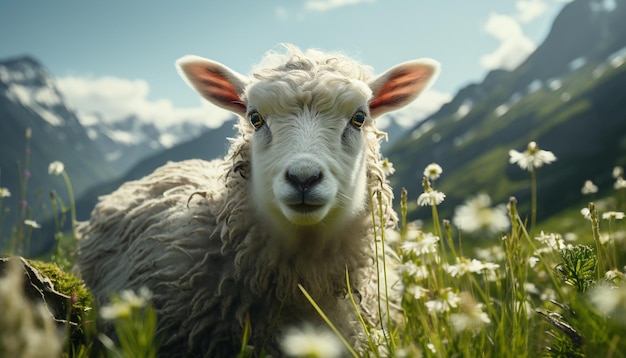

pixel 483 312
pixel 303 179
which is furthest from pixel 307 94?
pixel 483 312

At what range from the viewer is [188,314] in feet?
13.7

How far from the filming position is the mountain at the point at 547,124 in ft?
287

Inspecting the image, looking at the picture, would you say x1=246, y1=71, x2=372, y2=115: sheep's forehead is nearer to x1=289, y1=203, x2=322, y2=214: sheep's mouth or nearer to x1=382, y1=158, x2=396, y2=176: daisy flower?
x1=382, y1=158, x2=396, y2=176: daisy flower

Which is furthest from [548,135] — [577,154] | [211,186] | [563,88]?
[211,186]

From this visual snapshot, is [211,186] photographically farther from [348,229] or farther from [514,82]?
[514,82]

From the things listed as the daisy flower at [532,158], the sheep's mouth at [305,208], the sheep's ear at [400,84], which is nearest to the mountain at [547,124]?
the sheep's ear at [400,84]

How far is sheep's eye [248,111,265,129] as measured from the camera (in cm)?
438

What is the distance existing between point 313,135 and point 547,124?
114 m

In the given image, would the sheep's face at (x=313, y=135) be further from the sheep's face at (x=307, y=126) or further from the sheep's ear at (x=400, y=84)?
the sheep's ear at (x=400, y=84)

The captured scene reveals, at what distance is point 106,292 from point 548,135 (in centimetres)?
10759

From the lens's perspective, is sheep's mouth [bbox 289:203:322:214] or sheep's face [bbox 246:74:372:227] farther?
sheep's face [bbox 246:74:372:227]

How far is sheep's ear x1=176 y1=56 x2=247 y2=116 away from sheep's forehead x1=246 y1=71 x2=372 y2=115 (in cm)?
57

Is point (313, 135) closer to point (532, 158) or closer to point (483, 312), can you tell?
point (532, 158)

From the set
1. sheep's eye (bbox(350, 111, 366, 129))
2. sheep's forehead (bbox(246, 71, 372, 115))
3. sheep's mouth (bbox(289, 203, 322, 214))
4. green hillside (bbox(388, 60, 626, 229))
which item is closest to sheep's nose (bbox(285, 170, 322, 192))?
sheep's mouth (bbox(289, 203, 322, 214))
